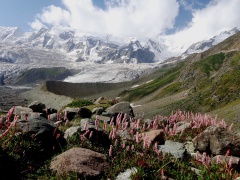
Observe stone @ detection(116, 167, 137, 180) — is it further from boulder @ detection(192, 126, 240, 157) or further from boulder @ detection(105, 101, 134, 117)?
boulder @ detection(105, 101, 134, 117)

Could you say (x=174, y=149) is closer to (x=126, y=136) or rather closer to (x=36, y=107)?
(x=126, y=136)

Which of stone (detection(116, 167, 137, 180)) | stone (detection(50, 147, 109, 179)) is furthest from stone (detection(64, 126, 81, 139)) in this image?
stone (detection(116, 167, 137, 180))

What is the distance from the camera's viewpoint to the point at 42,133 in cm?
1555

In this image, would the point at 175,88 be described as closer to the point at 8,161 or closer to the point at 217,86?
the point at 217,86

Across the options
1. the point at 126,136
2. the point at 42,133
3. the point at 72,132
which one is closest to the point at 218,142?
the point at 126,136

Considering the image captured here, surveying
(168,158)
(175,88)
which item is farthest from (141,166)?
(175,88)

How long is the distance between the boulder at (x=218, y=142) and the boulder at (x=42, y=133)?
30.5 ft

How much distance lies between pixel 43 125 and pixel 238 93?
7250 cm

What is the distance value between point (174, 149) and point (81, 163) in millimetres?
6203

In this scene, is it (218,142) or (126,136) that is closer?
(218,142)

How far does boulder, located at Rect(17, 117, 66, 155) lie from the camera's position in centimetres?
1521

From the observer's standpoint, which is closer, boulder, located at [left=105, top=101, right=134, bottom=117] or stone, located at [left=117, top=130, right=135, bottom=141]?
stone, located at [left=117, top=130, right=135, bottom=141]

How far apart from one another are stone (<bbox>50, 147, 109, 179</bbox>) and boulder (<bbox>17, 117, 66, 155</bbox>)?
1356 millimetres

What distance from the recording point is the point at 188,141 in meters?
21.9
